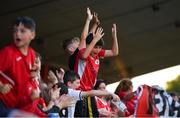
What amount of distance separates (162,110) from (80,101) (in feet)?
4.58

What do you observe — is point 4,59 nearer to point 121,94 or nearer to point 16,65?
point 16,65

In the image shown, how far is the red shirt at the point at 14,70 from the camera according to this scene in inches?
227

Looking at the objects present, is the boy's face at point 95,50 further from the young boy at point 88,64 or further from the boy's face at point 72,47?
the boy's face at point 72,47

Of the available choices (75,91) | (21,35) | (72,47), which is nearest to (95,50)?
(72,47)

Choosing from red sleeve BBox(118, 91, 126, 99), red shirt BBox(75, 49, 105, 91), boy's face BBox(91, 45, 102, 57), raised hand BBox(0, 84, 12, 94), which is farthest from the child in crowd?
raised hand BBox(0, 84, 12, 94)

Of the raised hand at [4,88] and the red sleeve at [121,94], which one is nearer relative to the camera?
the raised hand at [4,88]

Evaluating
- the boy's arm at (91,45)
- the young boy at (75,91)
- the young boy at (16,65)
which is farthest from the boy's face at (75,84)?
the young boy at (16,65)

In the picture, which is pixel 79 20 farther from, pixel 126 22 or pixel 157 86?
pixel 157 86

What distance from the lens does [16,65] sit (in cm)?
584

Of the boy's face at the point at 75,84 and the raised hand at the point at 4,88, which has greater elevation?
the boy's face at the point at 75,84

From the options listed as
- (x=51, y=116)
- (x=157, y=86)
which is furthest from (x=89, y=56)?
(x=51, y=116)

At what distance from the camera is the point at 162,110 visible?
674 centimetres

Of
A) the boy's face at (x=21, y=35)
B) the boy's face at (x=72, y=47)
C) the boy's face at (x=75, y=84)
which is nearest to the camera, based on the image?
the boy's face at (x=21, y=35)

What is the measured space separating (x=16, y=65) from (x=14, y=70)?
0.05 m
